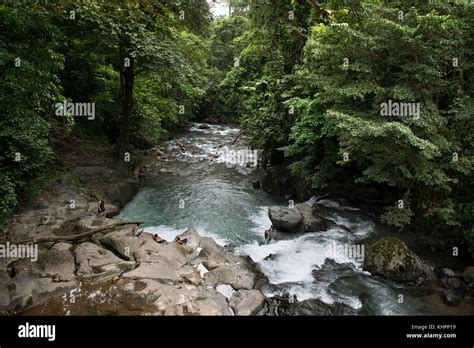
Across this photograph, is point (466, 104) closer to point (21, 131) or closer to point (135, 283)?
point (135, 283)

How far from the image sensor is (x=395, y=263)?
952 centimetres

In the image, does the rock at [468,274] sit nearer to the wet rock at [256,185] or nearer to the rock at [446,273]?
the rock at [446,273]

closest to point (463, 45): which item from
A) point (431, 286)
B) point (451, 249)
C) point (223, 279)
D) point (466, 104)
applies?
point (466, 104)

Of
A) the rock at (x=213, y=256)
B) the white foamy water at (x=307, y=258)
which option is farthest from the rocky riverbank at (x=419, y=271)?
the rock at (x=213, y=256)

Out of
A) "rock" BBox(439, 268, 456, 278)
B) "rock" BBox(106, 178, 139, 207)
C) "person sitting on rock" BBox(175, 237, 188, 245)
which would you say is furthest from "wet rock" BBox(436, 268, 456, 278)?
"rock" BBox(106, 178, 139, 207)

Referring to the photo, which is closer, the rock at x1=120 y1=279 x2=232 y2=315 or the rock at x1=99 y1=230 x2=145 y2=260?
the rock at x1=120 y1=279 x2=232 y2=315

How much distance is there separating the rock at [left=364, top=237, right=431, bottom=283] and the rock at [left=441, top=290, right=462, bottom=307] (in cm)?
74

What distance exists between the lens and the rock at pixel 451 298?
8.53m

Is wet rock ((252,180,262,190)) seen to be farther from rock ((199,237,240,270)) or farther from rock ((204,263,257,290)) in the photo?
rock ((204,263,257,290))

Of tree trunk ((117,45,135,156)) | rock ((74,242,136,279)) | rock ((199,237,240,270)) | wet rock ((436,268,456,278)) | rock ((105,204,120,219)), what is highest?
tree trunk ((117,45,135,156))

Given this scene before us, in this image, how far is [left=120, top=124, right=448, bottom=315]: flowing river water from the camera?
897 centimetres

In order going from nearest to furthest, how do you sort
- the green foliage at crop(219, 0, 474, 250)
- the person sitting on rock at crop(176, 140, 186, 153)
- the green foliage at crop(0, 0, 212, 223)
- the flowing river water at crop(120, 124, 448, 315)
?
1. the green foliage at crop(0, 0, 212, 223)
2. the flowing river water at crop(120, 124, 448, 315)
3. the green foliage at crop(219, 0, 474, 250)
4. the person sitting on rock at crop(176, 140, 186, 153)

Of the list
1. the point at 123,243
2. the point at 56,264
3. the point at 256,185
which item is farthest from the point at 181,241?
the point at 256,185
